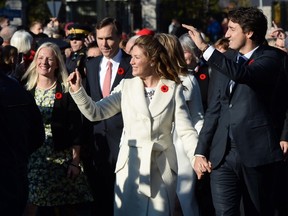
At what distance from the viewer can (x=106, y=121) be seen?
9062mm

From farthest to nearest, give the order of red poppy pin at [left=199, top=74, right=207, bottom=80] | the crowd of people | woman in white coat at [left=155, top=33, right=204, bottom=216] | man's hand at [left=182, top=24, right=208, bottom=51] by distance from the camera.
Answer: red poppy pin at [left=199, top=74, right=207, bottom=80] → woman in white coat at [left=155, top=33, right=204, bottom=216] → the crowd of people → man's hand at [left=182, top=24, right=208, bottom=51]

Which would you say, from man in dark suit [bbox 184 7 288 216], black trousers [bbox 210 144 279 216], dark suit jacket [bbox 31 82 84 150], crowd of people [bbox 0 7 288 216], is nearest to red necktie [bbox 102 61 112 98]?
dark suit jacket [bbox 31 82 84 150]

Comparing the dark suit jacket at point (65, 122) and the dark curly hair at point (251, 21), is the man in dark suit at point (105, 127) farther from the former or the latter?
the dark curly hair at point (251, 21)

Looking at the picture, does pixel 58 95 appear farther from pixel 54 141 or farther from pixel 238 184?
pixel 238 184

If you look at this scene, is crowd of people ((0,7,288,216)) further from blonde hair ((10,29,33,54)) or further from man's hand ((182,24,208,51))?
blonde hair ((10,29,33,54))

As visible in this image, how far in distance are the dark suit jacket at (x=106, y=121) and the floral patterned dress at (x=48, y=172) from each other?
44 centimetres

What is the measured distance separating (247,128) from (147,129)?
82cm

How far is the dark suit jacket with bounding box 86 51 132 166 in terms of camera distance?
29.6 ft

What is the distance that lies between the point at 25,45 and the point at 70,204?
4.47m

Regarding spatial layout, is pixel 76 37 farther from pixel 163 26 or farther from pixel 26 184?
pixel 163 26

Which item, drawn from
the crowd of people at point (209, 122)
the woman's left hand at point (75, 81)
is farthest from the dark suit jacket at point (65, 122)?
the woman's left hand at point (75, 81)

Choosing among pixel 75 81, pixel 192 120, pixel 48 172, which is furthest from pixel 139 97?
pixel 48 172

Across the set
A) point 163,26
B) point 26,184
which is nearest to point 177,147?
point 26,184

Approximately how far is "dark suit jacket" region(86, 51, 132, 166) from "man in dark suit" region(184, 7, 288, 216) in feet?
5.35
